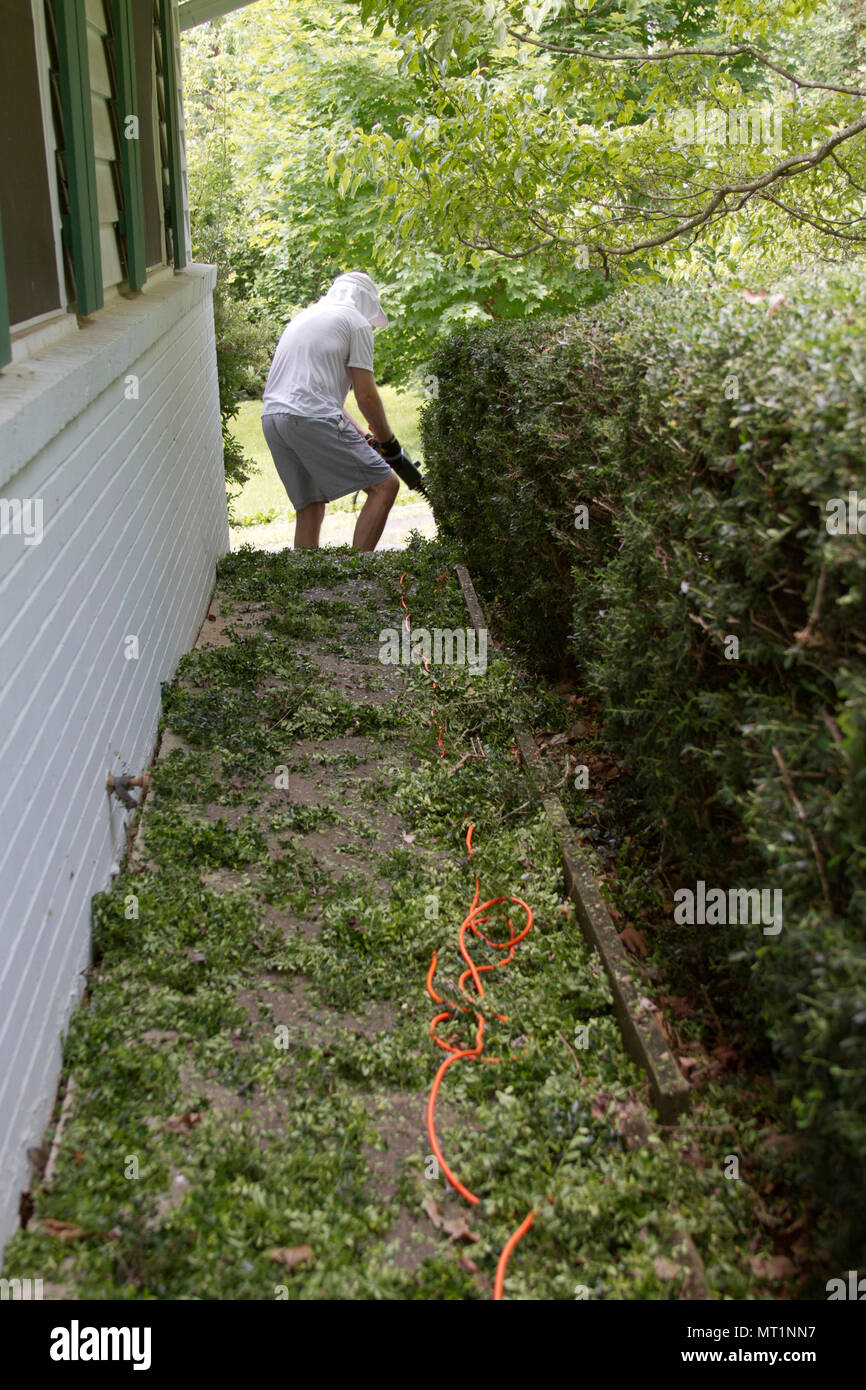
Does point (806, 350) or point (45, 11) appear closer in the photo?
point (806, 350)

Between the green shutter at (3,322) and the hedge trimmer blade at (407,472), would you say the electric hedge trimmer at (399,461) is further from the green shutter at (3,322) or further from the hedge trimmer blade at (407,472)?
the green shutter at (3,322)

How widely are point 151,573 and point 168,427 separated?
4.38 ft

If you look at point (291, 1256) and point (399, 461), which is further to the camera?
point (399, 461)

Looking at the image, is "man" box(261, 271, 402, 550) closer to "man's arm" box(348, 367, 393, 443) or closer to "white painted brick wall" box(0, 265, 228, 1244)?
"man's arm" box(348, 367, 393, 443)

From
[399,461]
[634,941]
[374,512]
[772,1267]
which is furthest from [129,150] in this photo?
[772,1267]

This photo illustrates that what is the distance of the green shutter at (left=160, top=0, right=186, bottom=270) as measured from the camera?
781cm

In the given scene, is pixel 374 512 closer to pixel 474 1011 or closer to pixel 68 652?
pixel 68 652

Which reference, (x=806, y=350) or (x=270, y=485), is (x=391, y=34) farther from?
(x=806, y=350)

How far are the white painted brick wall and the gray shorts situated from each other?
231 centimetres

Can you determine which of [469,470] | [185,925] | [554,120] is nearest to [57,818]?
[185,925]

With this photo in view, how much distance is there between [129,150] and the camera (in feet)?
19.3

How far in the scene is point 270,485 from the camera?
19625 mm

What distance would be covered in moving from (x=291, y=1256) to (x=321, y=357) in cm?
693

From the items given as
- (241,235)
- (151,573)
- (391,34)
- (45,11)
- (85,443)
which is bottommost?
(151,573)
